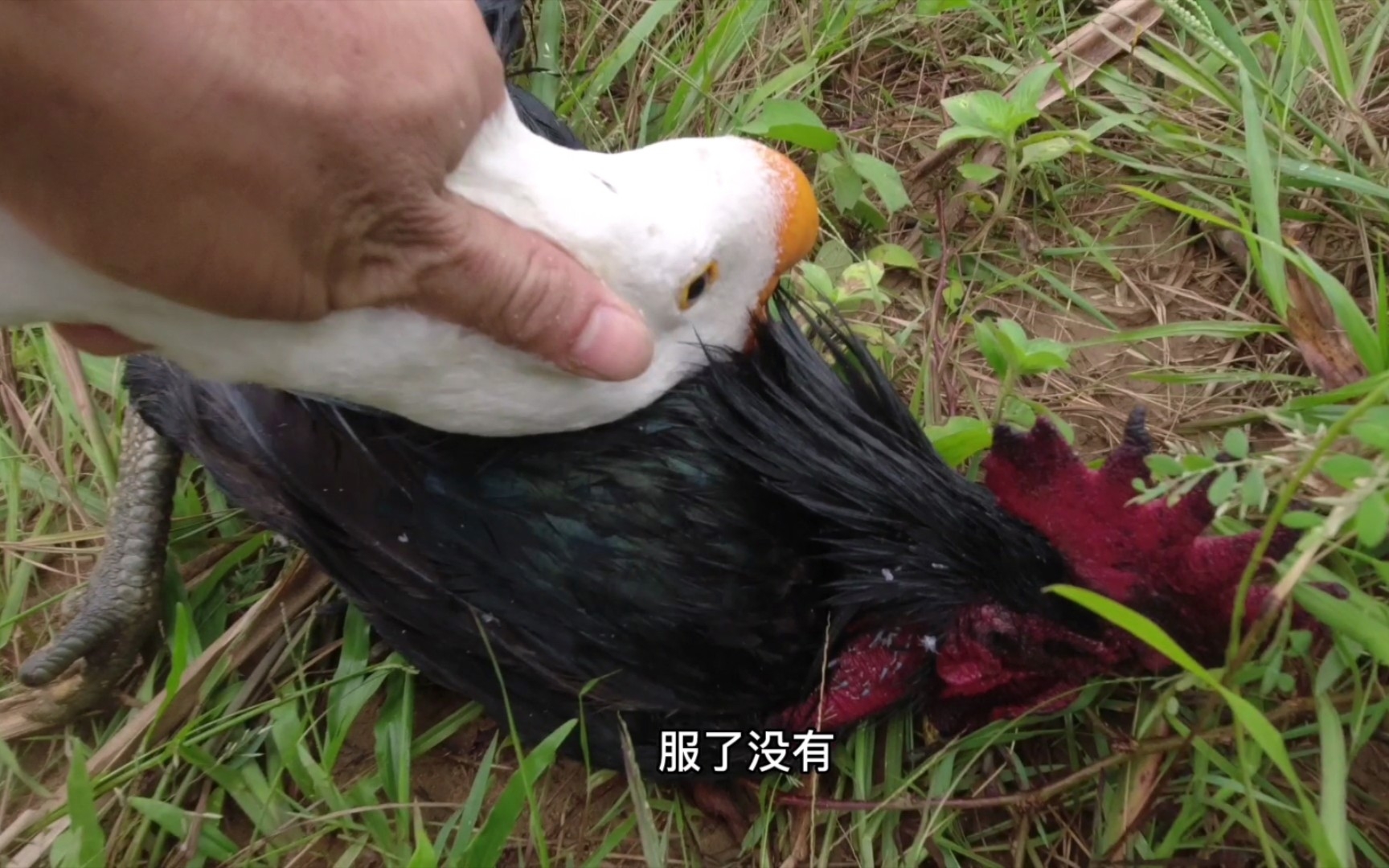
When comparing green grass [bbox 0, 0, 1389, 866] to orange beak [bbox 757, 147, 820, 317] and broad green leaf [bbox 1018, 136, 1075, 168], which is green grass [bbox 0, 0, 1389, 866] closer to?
broad green leaf [bbox 1018, 136, 1075, 168]

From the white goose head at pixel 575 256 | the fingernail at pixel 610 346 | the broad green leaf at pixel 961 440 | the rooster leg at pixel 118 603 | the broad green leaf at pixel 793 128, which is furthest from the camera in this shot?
the broad green leaf at pixel 793 128

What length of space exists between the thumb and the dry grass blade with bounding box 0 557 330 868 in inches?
30.5

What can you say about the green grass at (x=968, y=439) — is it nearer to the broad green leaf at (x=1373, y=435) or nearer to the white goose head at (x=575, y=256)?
the broad green leaf at (x=1373, y=435)

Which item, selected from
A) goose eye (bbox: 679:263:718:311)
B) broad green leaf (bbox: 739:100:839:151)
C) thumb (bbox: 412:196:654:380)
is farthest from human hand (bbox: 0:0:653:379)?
broad green leaf (bbox: 739:100:839:151)

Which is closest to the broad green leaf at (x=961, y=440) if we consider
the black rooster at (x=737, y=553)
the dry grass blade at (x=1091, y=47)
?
the black rooster at (x=737, y=553)

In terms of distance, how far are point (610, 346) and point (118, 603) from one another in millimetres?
980

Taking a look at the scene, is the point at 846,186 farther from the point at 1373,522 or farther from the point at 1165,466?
the point at 1373,522

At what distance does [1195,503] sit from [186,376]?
129cm

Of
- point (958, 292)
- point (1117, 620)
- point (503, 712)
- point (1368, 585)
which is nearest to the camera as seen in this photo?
point (1117, 620)

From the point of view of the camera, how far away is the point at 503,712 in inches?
51.2

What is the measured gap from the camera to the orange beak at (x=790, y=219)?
114 cm

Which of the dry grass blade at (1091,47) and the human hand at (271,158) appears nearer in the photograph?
the human hand at (271,158)

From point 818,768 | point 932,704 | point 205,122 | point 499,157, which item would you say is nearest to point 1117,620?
point 932,704

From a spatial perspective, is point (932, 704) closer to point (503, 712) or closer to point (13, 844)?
point (503, 712)
